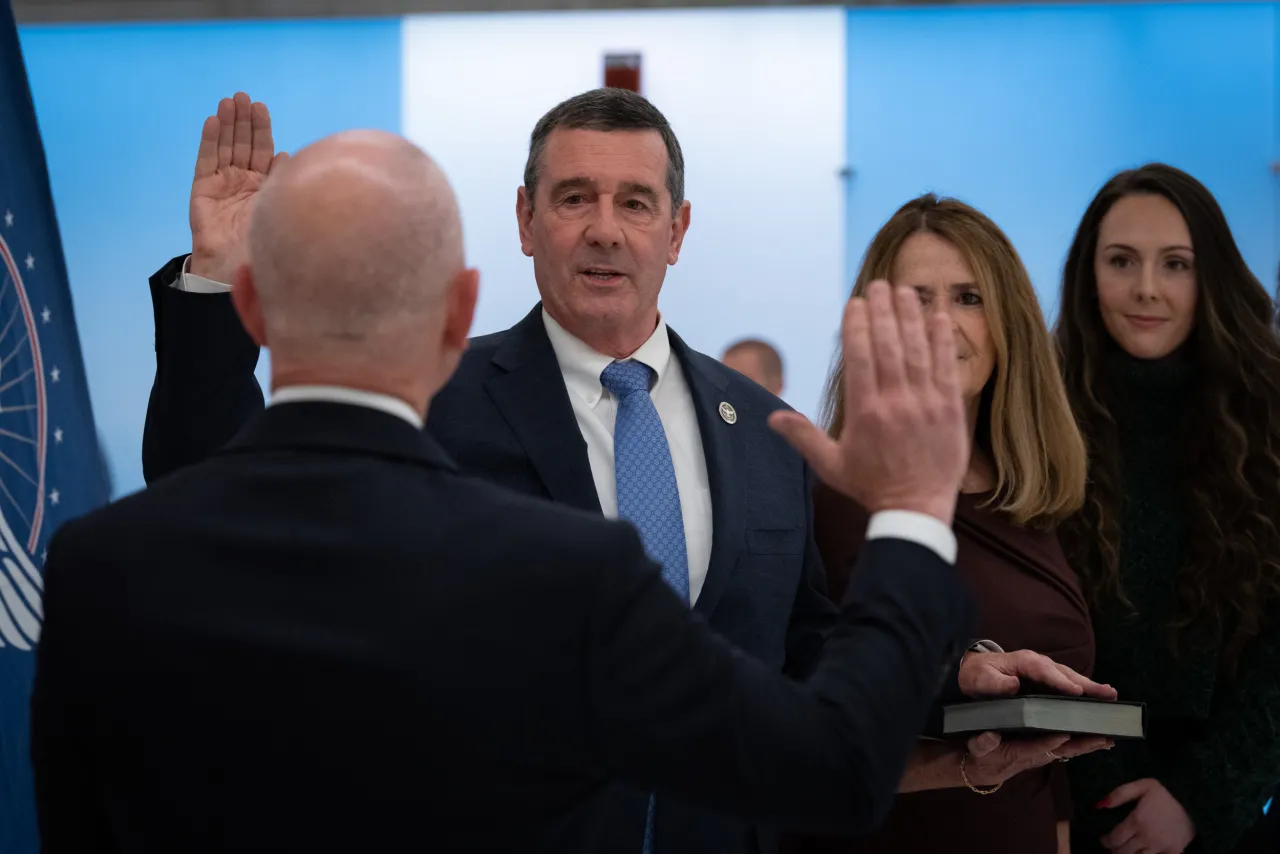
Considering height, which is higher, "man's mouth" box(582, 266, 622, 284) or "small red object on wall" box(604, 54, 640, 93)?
"small red object on wall" box(604, 54, 640, 93)

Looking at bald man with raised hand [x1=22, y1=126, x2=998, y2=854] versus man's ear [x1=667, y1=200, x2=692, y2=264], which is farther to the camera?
man's ear [x1=667, y1=200, x2=692, y2=264]

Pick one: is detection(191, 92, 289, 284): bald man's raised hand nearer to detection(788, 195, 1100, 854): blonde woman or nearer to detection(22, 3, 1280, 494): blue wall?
detection(788, 195, 1100, 854): blonde woman

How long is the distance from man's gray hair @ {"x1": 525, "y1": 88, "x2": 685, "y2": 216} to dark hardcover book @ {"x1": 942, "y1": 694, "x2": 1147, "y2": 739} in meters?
0.99

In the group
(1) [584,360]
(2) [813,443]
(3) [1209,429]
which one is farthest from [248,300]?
(3) [1209,429]

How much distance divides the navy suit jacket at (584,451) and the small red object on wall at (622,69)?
371 centimetres

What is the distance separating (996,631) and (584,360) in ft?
2.80

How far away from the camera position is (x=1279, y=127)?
565 centimetres

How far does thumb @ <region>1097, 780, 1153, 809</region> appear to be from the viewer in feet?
8.37

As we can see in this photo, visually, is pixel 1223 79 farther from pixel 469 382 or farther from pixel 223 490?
pixel 223 490

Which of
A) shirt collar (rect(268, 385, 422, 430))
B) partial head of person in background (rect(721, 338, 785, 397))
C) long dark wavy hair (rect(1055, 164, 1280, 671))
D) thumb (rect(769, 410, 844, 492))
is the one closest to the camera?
shirt collar (rect(268, 385, 422, 430))

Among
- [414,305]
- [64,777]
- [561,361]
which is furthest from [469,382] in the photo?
[64,777]

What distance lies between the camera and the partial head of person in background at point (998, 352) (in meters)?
2.50

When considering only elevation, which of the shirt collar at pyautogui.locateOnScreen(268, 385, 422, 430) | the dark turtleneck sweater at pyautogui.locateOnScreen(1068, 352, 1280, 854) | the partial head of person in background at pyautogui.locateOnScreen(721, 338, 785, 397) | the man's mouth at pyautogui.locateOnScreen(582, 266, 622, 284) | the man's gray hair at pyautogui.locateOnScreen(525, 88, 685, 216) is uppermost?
the man's gray hair at pyautogui.locateOnScreen(525, 88, 685, 216)

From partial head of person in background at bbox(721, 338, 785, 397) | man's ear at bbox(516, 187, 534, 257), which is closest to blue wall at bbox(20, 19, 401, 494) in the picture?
partial head of person in background at bbox(721, 338, 785, 397)
